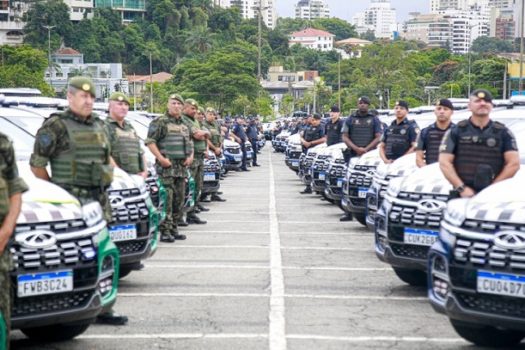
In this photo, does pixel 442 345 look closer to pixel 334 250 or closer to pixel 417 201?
pixel 417 201

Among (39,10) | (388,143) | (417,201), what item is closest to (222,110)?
(39,10)

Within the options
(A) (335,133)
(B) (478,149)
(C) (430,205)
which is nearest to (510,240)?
(B) (478,149)

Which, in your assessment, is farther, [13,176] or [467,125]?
[467,125]

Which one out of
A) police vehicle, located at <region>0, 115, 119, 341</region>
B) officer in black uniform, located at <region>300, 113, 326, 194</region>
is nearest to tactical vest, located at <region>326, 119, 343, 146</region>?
officer in black uniform, located at <region>300, 113, 326, 194</region>

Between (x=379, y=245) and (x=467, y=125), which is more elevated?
(x=467, y=125)

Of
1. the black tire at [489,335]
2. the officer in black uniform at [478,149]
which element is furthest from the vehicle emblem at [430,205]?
the black tire at [489,335]

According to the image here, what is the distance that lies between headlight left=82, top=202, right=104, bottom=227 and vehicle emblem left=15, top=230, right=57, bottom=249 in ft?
1.37

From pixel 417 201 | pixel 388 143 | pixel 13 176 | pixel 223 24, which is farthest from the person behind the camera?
pixel 223 24

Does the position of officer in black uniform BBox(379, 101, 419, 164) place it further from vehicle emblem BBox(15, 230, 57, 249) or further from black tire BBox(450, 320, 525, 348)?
vehicle emblem BBox(15, 230, 57, 249)

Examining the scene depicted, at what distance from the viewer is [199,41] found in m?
150

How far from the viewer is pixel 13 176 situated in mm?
7355

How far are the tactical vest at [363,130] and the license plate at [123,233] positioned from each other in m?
8.82

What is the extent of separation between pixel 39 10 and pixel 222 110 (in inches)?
2504

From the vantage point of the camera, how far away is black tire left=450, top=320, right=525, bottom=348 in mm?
8984
